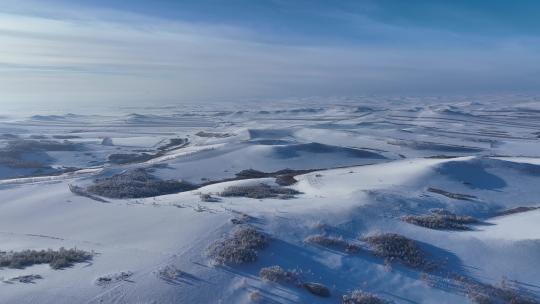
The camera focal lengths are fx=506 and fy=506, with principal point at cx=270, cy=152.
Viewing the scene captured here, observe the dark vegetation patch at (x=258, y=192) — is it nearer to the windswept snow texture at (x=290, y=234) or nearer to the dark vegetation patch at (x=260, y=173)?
the windswept snow texture at (x=290, y=234)

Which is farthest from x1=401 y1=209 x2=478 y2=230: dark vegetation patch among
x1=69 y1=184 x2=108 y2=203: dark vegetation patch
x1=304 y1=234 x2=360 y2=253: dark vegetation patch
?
x1=69 y1=184 x2=108 y2=203: dark vegetation patch

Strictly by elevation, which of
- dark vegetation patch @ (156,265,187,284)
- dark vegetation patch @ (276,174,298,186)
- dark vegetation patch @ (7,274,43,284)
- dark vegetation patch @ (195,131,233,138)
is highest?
dark vegetation patch @ (156,265,187,284)

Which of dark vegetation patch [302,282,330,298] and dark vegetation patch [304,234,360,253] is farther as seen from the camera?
dark vegetation patch [304,234,360,253]

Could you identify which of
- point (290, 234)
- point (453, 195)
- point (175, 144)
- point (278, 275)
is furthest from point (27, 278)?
point (175, 144)

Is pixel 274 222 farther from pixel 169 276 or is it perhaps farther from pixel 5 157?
pixel 5 157

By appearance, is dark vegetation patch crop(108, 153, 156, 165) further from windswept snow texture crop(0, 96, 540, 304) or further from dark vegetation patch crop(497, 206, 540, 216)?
dark vegetation patch crop(497, 206, 540, 216)

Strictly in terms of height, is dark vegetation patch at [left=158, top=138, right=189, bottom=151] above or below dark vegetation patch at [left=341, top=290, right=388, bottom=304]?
below

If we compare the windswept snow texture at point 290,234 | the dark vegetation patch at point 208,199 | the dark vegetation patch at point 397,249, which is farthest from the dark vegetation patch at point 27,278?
the dark vegetation patch at point 208,199

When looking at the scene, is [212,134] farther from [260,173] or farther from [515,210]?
[515,210]
